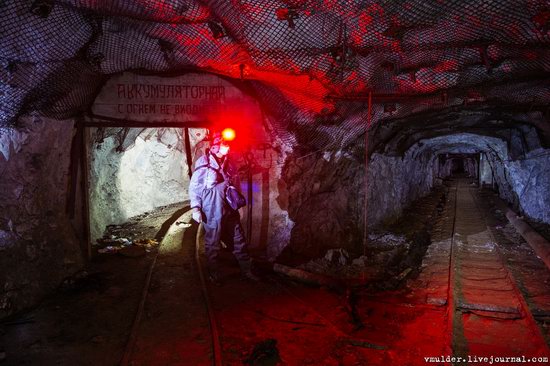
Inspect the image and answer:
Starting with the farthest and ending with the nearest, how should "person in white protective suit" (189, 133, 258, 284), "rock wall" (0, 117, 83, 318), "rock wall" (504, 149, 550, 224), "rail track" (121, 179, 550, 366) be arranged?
1. "rock wall" (504, 149, 550, 224)
2. "person in white protective suit" (189, 133, 258, 284)
3. "rock wall" (0, 117, 83, 318)
4. "rail track" (121, 179, 550, 366)

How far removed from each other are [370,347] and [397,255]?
13.4 feet

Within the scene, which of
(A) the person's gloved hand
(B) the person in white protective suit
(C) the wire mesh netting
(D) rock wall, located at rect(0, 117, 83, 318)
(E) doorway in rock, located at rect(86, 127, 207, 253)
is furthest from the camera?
(E) doorway in rock, located at rect(86, 127, 207, 253)

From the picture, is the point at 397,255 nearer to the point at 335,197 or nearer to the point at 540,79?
the point at 335,197

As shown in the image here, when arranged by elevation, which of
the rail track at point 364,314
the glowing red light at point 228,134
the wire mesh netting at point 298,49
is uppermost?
the wire mesh netting at point 298,49

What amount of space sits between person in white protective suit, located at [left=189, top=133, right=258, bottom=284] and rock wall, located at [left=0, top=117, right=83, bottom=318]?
200 centimetres

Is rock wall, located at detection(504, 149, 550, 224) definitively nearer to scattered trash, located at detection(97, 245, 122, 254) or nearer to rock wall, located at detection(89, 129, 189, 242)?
scattered trash, located at detection(97, 245, 122, 254)

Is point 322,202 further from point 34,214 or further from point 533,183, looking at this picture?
point 533,183

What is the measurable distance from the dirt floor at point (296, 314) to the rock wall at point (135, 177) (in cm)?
266

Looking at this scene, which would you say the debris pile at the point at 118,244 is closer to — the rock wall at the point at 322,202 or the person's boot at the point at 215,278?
the person's boot at the point at 215,278

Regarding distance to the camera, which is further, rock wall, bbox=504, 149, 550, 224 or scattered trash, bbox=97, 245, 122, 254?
rock wall, bbox=504, 149, 550, 224

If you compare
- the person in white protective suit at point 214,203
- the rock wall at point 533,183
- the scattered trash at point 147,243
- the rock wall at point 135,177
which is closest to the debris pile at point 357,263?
the person in white protective suit at point 214,203

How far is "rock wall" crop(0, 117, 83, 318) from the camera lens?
4.26 metres

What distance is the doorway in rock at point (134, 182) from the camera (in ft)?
26.3

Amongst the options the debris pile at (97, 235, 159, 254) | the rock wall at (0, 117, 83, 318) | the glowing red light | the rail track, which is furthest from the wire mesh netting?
the debris pile at (97, 235, 159, 254)
